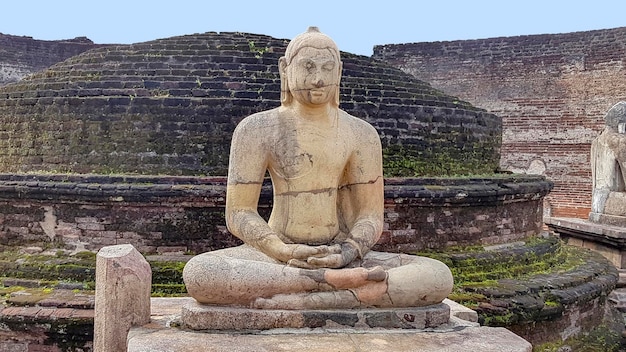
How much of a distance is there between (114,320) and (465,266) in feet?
13.7

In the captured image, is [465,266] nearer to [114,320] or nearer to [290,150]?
[290,150]

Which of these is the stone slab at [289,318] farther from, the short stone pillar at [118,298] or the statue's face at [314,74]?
the statue's face at [314,74]

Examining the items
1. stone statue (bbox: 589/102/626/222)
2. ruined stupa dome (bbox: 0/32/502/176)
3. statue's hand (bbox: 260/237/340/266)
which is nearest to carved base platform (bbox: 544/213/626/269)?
stone statue (bbox: 589/102/626/222)

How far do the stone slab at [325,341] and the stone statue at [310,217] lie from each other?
19cm

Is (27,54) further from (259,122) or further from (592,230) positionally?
(259,122)

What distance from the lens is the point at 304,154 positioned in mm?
3574

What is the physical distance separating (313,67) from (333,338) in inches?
59.3

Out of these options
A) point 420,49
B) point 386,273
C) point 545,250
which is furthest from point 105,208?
point 420,49

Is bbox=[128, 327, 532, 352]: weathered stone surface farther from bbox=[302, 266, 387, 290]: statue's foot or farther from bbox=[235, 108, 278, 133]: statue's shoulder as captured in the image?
bbox=[235, 108, 278, 133]: statue's shoulder

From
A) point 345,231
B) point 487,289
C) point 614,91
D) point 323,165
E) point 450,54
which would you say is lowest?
point 487,289

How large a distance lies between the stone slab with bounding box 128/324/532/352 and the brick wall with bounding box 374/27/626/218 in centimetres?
1291

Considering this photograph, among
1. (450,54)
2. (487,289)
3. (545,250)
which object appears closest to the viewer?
(487,289)

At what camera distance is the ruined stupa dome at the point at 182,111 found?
7.08m

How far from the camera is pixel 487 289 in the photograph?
19.6 ft
